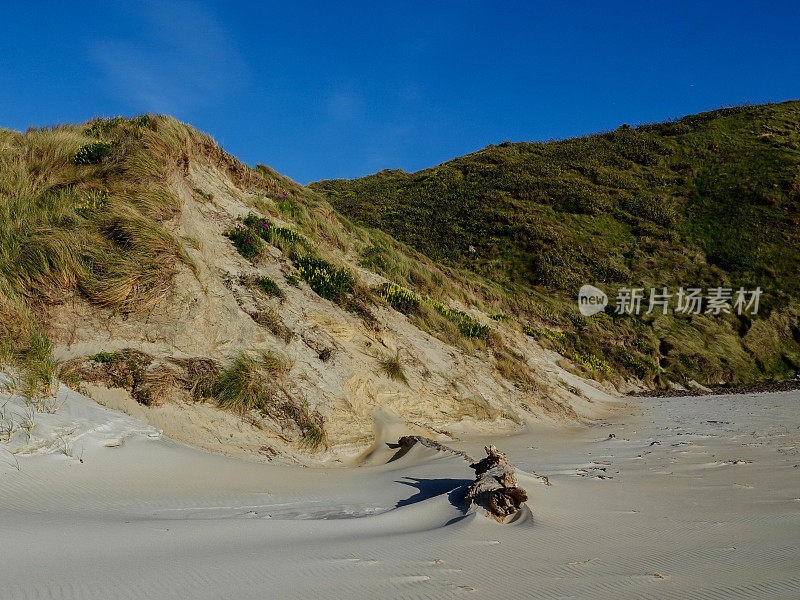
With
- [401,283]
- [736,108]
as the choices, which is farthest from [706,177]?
[401,283]

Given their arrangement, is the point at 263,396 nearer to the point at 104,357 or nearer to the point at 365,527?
the point at 104,357

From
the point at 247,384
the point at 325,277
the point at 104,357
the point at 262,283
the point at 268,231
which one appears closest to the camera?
the point at 104,357

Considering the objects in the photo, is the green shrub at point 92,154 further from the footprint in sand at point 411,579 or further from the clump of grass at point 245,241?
the footprint in sand at point 411,579

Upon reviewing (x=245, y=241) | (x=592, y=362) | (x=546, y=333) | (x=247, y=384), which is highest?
(x=546, y=333)

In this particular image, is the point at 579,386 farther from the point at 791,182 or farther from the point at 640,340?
the point at 791,182

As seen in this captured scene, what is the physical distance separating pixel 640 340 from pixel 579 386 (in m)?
9.67

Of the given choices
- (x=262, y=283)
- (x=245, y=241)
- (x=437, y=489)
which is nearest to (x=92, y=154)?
(x=245, y=241)

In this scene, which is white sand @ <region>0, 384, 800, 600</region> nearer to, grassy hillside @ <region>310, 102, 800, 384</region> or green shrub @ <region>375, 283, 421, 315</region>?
green shrub @ <region>375, 283, 421, 315</region>

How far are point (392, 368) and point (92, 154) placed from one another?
700cm

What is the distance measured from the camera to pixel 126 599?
1969mm

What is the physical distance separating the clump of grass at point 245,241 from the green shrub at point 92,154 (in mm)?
2619

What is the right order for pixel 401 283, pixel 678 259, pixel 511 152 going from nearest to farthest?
1. pixel 401 283
2. pixel 678 259
3. pixel 511 152

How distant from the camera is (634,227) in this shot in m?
35.4

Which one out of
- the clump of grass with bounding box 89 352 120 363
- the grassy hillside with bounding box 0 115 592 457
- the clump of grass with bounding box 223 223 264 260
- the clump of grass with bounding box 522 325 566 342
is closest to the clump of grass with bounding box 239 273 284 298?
the grassy hillside with bounding box 0 115 592 457
